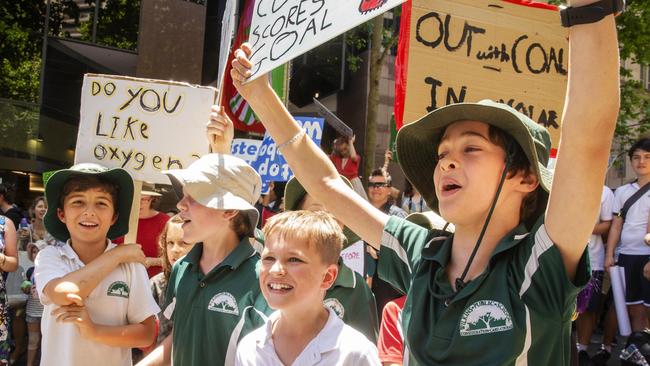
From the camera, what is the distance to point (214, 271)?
8.41 feet

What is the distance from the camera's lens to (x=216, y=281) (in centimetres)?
257

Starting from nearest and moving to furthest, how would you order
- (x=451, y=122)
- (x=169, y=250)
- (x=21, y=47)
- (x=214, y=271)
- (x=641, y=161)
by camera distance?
(x=451, y=122), (x=214, y=271), (x=169, y=250), (x=641, y=161), (x=21, y=47)

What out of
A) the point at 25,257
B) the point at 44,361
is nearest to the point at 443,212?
the point at 44,361

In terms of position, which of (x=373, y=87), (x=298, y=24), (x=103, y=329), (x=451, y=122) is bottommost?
(x=103, y=329)

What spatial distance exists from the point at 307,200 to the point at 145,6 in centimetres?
1160

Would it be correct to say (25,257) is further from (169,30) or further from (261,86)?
(169,30)

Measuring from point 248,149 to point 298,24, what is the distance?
5.37 meters

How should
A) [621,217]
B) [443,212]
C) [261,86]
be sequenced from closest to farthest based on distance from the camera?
1. [443,212]
2. [261,86]
3. [621,217]

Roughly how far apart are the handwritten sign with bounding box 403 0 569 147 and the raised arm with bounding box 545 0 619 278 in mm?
2157

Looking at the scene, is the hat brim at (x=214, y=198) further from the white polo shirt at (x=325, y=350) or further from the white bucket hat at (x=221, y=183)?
the white polo shirt at (x=325, y=350)

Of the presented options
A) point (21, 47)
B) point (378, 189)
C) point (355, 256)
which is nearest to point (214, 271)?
point (355, 256)

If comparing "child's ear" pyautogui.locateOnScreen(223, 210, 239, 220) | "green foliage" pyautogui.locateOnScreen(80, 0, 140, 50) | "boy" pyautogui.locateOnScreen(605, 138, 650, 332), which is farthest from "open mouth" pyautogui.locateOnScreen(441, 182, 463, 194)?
"green foliage" pyautogui.locateOnScreen(80, 0, 140, 50)

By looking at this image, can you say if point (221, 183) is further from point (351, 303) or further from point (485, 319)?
point (485, 319)

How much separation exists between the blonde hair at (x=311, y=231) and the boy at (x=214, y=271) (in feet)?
1.26
